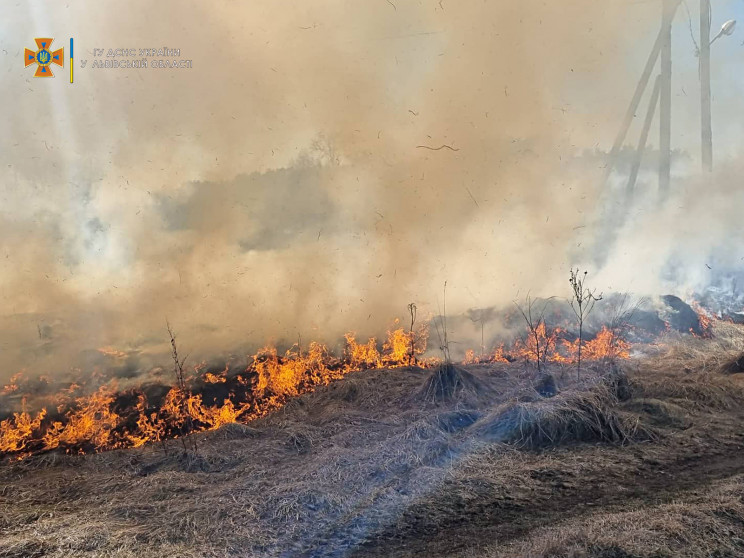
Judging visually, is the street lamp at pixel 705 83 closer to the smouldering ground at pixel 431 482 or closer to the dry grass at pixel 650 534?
the smouldering ground at pixel 431 482

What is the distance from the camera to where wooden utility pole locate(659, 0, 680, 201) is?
17.8m

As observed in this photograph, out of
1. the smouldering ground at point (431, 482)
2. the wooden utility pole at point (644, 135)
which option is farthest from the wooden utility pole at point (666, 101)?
the smouldering ground at point (431, 482)

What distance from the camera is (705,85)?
64.0ft

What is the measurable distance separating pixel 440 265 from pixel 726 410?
773 cm

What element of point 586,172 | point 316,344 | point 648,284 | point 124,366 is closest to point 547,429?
point 316,344

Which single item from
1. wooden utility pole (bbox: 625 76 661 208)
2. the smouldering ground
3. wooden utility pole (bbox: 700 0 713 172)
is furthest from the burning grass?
wooden utility pole (bbox: 700 0 713 172)

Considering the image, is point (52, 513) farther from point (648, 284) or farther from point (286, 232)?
point (648, 284)

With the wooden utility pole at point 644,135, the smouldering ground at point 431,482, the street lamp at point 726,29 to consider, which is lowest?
the smouldering ground at point 431,482

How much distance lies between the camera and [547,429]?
6.55 m

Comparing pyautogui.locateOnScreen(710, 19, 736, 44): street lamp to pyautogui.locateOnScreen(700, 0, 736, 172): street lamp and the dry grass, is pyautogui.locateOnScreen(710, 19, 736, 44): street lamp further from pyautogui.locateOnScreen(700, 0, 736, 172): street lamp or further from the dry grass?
the dry grass

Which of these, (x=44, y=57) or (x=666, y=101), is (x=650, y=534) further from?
(x=666, y=101)

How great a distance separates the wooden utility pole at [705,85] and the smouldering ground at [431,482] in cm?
1452

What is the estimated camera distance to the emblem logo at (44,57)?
11656 millimetres

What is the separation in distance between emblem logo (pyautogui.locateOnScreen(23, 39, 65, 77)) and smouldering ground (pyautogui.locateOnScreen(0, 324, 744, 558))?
9.65 metres
